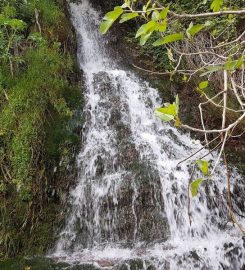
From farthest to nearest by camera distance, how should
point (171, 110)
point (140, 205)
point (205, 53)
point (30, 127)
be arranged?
point (30, 127) → point (140, 205) → point (205, 53) → point (171, 110)

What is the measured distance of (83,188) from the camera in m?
4.96

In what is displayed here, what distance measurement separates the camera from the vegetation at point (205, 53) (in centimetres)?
114

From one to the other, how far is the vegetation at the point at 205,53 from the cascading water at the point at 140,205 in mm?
497

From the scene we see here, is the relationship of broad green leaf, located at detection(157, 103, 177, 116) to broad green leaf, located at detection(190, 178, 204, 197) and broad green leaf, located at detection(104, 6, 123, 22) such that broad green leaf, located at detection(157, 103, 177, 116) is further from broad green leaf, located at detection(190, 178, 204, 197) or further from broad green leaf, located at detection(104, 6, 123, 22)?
broad green leaf, located at detection(104, 6, 123, 22)

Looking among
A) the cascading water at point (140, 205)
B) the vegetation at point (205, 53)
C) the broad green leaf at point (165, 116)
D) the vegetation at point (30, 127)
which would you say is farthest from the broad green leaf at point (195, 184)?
the vegetation at point (30, 127)

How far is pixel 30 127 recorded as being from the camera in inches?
199

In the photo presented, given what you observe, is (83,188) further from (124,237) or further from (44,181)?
(124,237)

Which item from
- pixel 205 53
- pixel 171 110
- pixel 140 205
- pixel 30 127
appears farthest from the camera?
pixel 30 127

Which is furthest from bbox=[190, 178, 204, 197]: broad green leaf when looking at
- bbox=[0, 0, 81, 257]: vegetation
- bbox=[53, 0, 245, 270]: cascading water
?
bbox=[0, 0, 81, 257]: vegetation

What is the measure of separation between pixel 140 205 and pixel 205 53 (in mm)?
3148

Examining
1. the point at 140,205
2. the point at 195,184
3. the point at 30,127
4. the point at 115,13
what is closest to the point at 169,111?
the point at 195,184

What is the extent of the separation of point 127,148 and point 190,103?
2.00m

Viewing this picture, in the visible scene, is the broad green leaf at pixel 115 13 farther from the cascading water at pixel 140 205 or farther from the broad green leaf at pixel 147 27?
the cascading water at pixel 140 205

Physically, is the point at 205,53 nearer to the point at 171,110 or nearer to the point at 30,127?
the point at 171,110
